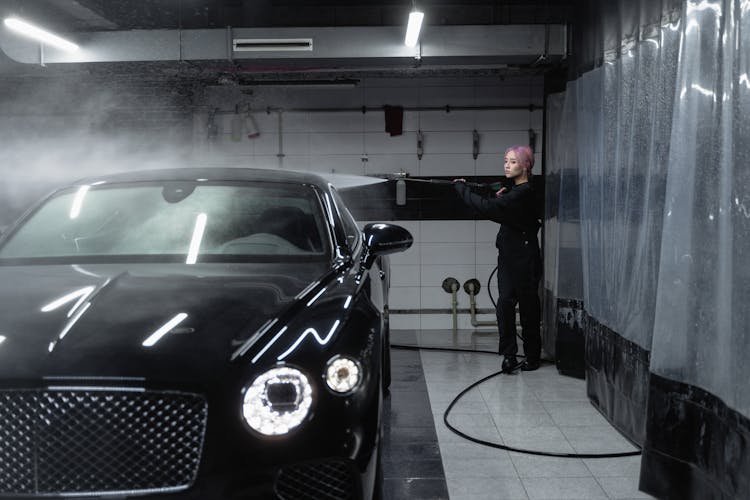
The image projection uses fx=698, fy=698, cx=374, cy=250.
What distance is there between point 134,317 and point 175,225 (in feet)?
2.53

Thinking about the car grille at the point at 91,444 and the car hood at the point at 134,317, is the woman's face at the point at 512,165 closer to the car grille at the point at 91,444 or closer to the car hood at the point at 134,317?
the car hood at the point at 134,317

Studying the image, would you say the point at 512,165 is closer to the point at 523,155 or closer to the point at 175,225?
the point at 523,155

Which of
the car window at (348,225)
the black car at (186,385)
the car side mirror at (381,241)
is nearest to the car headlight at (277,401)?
the black car at (186,385)

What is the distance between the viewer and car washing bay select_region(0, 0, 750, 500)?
5.93ft

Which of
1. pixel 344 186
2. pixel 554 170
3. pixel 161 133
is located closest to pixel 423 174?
pixel 344 186

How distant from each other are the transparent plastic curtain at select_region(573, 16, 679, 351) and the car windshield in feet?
5.20

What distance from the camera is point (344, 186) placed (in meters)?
7.06

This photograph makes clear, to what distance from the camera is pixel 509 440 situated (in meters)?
3.51

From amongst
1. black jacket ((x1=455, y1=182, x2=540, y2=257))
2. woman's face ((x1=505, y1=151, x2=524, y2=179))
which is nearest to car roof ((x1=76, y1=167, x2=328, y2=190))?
black jacket ((x1=455, y1=182, x2=540, y2=257))

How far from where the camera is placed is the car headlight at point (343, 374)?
1554 millimetres

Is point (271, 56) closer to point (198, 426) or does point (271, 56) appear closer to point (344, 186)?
point (344, 186)

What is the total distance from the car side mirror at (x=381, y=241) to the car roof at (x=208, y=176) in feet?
0.90

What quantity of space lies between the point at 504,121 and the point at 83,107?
4169 mm

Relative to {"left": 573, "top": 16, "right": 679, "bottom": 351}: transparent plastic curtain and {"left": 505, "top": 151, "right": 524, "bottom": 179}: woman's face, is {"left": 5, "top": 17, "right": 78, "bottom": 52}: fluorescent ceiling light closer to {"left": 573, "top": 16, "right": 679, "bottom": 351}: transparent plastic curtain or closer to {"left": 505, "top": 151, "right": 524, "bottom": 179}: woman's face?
{"left": 505, "top": 151, "right": 524, "bottom": 179}: woman's face
